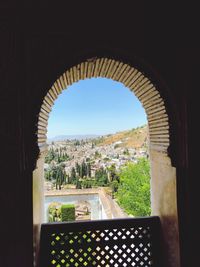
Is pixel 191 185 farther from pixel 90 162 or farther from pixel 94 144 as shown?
pixel 94 144

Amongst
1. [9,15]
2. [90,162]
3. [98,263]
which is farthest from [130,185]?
[9,15]

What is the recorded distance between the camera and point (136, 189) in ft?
67.7

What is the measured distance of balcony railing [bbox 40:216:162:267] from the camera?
9.71 feet

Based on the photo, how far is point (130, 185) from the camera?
21.0 meters

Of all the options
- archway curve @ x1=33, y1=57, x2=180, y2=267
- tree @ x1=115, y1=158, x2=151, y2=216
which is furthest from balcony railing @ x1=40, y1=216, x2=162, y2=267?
tree @ x1=115, y1=158, x2=151, y2=216

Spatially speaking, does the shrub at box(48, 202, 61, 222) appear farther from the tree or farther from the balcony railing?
the balcony railing

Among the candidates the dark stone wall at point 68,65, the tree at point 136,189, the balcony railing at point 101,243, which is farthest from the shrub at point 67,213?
the dark stone wall at point 68,65

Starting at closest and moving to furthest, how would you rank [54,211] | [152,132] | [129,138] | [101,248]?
[101,248] < [152,132] < [54,211] < [129,138]

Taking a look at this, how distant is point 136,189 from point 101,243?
1802 centimetres

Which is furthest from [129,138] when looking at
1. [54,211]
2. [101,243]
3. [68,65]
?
[68,65]

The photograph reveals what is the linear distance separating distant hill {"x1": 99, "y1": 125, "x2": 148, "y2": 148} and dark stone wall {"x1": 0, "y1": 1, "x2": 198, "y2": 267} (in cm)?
2110

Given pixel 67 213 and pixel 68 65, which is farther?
pixel 67 213

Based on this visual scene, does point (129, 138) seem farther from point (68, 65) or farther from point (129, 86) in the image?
point (68, 65)

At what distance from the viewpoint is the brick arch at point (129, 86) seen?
2715 millimetres
